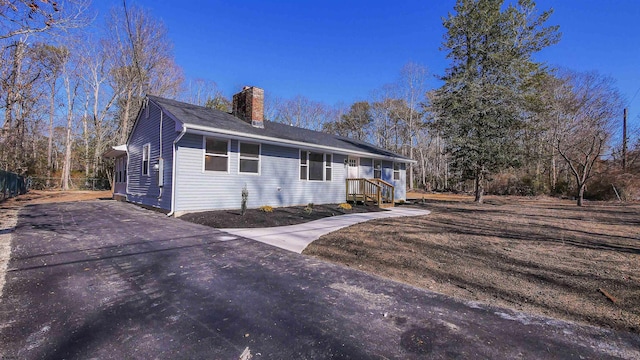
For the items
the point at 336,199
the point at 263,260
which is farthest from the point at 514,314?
the point at 336,199

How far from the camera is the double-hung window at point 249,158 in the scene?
10.1m

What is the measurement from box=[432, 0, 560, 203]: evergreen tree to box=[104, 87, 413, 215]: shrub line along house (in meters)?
4.68

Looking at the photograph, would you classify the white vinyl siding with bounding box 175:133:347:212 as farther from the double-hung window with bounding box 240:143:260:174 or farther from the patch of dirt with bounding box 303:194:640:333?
the patch of dirt with bounding box 303:194:640:333

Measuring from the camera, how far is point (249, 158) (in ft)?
33.6

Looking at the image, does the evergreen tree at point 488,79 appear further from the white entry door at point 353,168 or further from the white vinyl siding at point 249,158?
the white vinyl siding at point 249,158

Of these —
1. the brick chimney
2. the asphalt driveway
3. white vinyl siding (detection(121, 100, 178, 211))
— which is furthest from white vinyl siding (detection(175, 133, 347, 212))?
the asphalt driveway

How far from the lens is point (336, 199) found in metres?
13.3

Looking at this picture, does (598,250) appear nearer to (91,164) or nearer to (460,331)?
(460,331)

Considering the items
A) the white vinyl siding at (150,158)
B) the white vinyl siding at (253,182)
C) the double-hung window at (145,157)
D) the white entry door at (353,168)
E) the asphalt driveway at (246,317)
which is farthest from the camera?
the white entry door at (353,168)

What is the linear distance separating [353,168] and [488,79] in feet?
29.5

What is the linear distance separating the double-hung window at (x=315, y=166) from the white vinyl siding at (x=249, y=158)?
2209mm

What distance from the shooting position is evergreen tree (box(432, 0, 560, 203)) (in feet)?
48.0

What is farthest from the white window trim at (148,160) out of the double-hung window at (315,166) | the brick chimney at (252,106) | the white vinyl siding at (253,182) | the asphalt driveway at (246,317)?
the asphalt driveway at (246,317)

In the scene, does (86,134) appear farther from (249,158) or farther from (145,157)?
(249,158)
